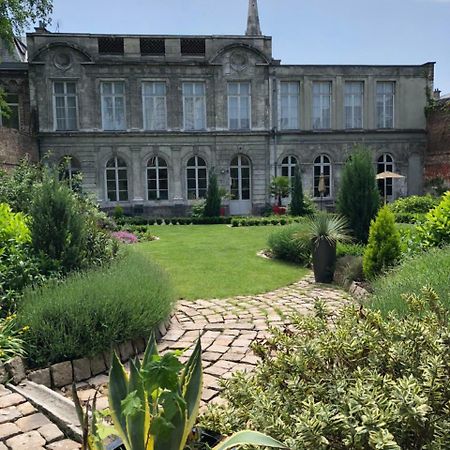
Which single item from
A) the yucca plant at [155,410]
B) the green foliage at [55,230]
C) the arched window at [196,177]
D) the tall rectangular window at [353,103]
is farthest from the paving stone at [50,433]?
the tall rectangular window at [353,103]

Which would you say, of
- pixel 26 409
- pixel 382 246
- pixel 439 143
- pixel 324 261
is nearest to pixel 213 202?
pixel 439 143

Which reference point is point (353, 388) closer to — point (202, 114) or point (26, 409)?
point (26, 409)

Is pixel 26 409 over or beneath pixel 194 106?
beneath

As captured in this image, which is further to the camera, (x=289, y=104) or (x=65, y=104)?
(x=289, y=104)

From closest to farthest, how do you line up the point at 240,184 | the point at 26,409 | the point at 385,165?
the point at 26,409 → the point at 240,184 → the point at 385,165

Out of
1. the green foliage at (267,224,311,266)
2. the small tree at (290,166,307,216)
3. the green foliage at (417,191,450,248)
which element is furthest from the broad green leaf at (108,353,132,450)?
the small tree at (290,166,307,216)

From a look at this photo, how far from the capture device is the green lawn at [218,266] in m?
7.71

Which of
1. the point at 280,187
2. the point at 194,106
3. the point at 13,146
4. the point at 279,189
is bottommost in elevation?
the point at 279,189

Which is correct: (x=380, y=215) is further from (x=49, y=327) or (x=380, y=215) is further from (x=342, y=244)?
(x=49, y=327)

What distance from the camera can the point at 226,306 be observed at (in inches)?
261

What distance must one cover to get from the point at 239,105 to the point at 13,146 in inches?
454

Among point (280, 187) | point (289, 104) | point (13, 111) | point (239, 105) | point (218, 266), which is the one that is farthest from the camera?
point (289, 104)

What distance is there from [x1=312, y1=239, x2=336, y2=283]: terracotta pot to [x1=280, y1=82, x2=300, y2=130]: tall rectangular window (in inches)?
690

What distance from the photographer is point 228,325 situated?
572 cm
